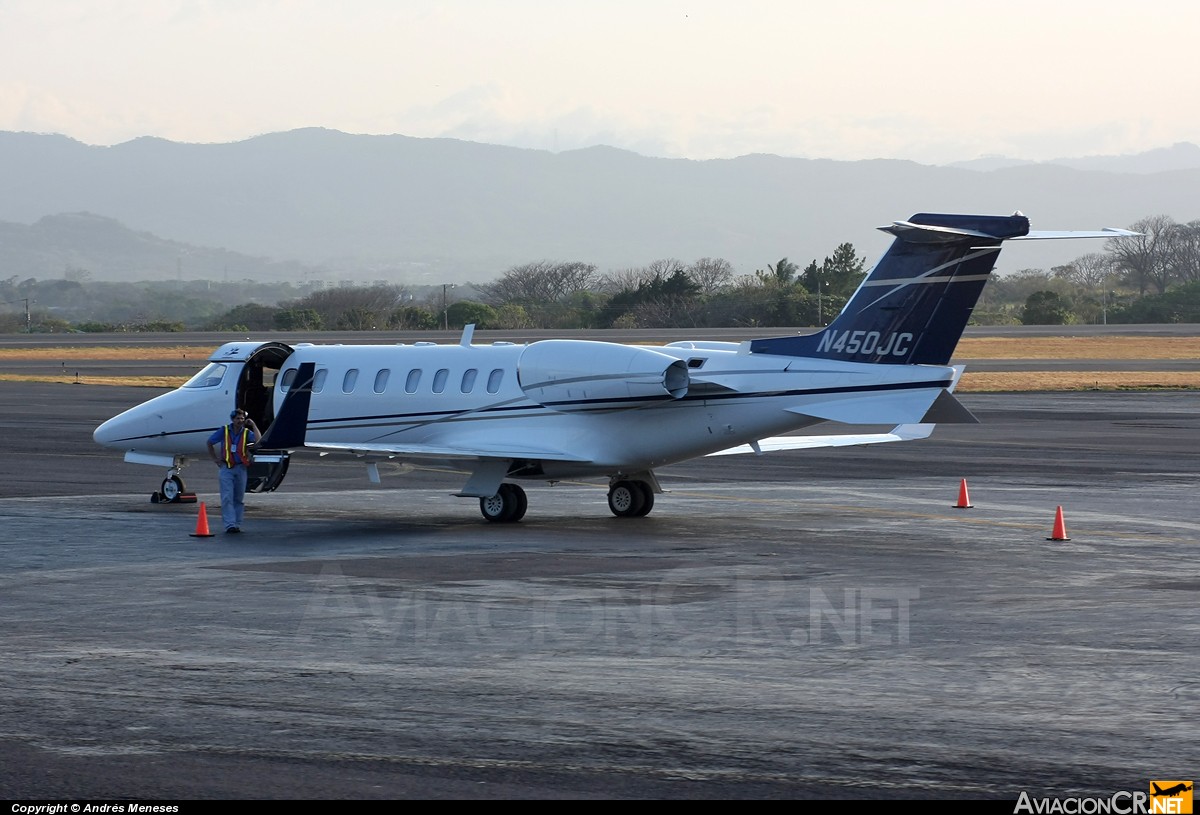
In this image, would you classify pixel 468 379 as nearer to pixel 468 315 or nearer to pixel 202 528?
pixel 202 528

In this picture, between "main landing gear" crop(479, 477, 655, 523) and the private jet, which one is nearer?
→ the private jet

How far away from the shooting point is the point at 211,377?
26.8 meters

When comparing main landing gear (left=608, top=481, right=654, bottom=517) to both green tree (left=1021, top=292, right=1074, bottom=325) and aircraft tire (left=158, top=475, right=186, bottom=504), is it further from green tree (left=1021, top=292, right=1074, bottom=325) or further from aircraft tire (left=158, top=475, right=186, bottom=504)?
green tree (left=1021, top=292, right=1074, bottom=325)

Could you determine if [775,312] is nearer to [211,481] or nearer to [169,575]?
[211,481]

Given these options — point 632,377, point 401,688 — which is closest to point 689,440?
point 632,377

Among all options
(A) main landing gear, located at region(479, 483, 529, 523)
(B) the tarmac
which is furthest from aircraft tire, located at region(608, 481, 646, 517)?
(A) main landing gear, located at region(479, 483, 529, 523)

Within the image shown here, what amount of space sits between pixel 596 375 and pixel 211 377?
25.9 feet

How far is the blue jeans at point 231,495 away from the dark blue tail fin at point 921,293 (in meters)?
8.59

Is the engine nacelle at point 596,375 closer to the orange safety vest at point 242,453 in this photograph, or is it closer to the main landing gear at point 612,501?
the main landing gear at point 612,501

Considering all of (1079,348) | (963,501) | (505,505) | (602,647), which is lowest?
(963,501)

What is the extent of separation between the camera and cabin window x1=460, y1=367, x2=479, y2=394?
2427cm

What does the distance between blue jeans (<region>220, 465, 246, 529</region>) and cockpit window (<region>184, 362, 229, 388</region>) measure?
15.5ft

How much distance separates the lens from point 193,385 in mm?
26969

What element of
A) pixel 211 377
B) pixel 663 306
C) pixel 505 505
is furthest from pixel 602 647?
pixel 663 306
